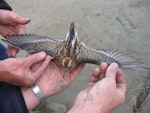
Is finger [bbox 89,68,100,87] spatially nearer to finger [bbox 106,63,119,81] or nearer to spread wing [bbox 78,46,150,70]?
finger [bbox 106,63,119,81]

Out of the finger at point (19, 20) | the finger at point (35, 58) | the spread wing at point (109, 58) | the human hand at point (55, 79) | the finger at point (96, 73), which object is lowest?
the human hand at point (55, 79)

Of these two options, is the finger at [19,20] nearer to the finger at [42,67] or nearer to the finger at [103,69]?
the finger at [42,67]

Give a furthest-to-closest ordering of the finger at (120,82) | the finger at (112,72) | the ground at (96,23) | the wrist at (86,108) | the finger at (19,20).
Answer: the ground at (96,23) → the finger at (19,20) → the finger at (120,82) → the finger at (112,72) → the wrist at (86,108)

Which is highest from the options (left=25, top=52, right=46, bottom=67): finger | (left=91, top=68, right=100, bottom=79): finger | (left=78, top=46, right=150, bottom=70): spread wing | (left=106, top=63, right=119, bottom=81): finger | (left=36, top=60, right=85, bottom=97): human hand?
(left=25, top=52, right=46, bottom=67): finger

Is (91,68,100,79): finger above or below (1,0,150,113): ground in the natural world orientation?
above

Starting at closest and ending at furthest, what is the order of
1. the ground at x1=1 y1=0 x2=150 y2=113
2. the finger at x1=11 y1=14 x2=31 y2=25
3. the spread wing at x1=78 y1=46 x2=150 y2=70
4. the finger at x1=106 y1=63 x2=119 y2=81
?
1. the finger at x1=106 y1=63 x2=119 y2=81
2. the spread wing at x1=78 y1=46 x2=150 y2=70
3. the finger at x1=11 y1=14 x2=31 y2=25
4. the ground at x1=1 y1=0 x2=150 y2=113

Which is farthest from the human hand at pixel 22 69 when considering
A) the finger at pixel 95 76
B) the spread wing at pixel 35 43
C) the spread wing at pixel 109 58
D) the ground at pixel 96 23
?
the ground at pixel 96 23

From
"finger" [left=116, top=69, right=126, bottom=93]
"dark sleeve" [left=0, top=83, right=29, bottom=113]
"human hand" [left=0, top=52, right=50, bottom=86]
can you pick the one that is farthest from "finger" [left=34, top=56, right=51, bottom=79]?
"finger" [left=116, top=69, right=126, bottom=93]
